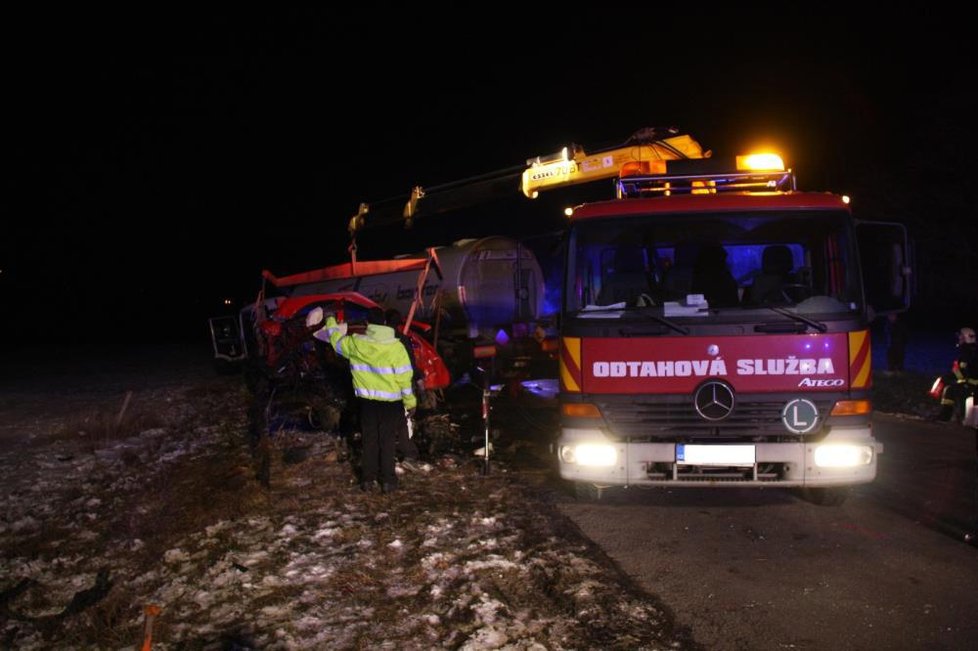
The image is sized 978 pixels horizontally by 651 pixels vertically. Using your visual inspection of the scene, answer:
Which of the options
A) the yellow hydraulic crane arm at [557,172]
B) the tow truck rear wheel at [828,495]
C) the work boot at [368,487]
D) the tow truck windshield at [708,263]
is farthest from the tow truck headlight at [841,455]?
the work boot at [368,487]

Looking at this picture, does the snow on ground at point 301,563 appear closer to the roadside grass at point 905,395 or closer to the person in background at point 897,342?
the roadside grass at point 905,395

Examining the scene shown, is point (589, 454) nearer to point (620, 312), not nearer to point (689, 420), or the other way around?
point (689, 420)

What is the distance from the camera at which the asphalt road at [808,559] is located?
11.8 feet

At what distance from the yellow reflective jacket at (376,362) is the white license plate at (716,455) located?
8.15 ft

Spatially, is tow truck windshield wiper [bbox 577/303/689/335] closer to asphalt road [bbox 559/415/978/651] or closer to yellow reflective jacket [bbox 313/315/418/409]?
asphalt road [bbox 559/415/978/651]

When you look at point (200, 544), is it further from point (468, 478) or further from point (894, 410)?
point (894, 410)

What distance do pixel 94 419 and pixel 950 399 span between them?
1124 centimetres

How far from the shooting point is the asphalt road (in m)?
3.58

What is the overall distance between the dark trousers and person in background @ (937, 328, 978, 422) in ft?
20.8

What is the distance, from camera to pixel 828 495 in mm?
5453

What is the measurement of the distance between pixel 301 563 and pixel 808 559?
3.31 metres

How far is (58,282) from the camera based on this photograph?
5272cm

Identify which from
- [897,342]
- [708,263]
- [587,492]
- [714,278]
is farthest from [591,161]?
[897,342]

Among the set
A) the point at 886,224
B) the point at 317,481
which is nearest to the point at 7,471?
the point at 317,481
